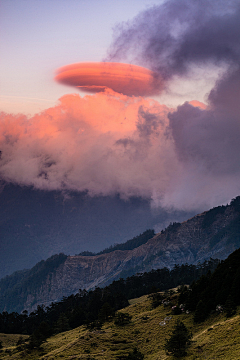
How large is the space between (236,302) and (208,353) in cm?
2733

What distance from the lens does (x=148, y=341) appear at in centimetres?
12200

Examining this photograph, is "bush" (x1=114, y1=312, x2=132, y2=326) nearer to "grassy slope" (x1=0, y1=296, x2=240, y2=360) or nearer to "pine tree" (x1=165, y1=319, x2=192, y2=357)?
"grassy slope" (x1=0, y1=296, x2=240, y2=360)

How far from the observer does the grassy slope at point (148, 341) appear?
3625 inches

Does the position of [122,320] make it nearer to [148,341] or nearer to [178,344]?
[148,341]

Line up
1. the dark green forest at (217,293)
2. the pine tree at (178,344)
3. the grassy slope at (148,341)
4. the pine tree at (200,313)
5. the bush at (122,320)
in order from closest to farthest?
1. the grassy slope at (148,341)
2. the pine tree at (178,344)
3. the dark green forest at (217,293)
4. the pine tree at (200,313)
5. the bush at (122,320)

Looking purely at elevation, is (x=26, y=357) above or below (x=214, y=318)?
above

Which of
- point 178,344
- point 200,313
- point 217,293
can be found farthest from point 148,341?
point 217,293

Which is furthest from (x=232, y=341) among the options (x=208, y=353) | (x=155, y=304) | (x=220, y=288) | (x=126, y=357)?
(x=155, y=304)

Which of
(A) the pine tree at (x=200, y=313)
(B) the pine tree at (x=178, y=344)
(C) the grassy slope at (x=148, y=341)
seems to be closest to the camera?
(C) the grassy slope at (x=148, y=341)

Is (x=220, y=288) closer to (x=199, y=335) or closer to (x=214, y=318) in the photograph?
(x=214, y=318)

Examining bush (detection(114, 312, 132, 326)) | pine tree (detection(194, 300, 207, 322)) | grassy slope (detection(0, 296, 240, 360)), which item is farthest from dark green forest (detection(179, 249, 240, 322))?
bush (detection(114, 312, 132, 326))

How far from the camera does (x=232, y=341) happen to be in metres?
89.8

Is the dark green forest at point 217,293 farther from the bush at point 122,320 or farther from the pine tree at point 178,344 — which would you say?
the bush at point 122,320

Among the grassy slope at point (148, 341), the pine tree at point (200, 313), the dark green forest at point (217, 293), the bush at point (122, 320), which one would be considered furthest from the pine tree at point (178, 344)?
the bush at point (122, 320)
